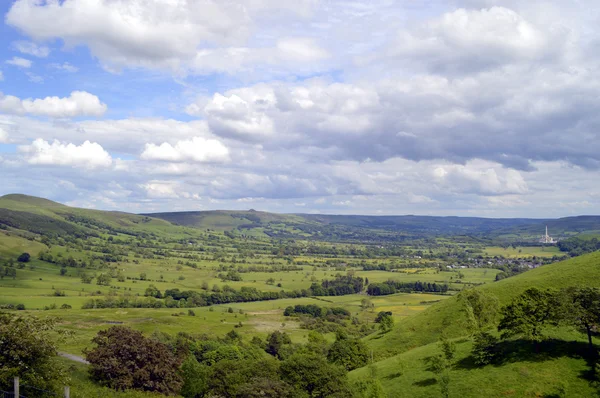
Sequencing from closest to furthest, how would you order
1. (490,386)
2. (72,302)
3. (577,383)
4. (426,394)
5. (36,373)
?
(36,373) → (577,383) → (490,386) → (426,394) → (72,302)

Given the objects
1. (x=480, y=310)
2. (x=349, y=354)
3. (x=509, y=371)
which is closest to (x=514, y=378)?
(x=509, y=371)

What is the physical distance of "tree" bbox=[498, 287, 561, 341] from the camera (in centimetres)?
6444

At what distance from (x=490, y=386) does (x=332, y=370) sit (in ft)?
72.6

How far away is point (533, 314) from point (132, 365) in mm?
58407

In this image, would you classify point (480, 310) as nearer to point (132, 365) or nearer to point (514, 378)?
point (514, 378)

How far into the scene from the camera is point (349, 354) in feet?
327

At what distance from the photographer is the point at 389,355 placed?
336 ft

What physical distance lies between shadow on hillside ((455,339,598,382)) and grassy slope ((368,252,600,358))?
1201 inches

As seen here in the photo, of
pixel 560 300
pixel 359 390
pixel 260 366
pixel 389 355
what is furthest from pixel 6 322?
pixel 389 355

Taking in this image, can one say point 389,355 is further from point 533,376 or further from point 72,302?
point 72,302

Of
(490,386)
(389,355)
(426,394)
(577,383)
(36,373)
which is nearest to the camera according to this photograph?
(36,373)

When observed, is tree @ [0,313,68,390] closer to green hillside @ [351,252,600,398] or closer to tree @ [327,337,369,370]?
green hillside @ [351,252,600,398]

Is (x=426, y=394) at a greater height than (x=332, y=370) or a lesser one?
lesser

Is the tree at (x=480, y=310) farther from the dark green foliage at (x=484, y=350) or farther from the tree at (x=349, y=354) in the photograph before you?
the tree at (x=349, y=354)
